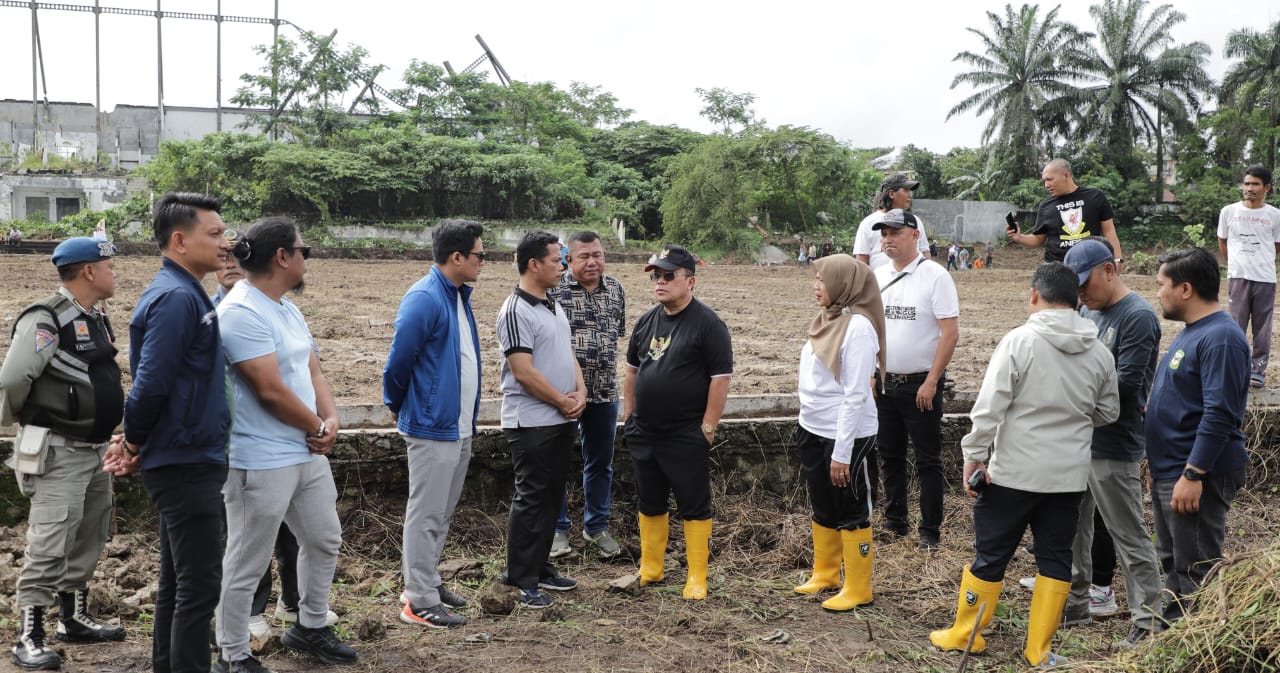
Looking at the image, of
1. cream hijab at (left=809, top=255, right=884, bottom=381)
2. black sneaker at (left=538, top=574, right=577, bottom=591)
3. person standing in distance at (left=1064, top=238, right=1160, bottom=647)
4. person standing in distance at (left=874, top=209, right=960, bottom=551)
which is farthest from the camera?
person standing in distance at (left=874, top=209, right=960, bottom=551)

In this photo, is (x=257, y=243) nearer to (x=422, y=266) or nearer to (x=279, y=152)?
(x=422, y=266)

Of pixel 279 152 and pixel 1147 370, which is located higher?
pixel 279 152

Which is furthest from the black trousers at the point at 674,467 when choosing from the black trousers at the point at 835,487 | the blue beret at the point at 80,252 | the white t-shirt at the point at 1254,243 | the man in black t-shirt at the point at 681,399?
the white t-shirt at the point at 1254,243

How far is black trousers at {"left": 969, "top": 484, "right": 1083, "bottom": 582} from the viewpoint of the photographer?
4008mm

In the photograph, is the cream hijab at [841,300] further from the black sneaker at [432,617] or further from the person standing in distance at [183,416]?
the person standing in distance at [183,416]

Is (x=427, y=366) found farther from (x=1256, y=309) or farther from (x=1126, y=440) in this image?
(x=1256, y=309)

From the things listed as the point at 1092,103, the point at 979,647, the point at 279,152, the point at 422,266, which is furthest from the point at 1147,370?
the point at 1092,103

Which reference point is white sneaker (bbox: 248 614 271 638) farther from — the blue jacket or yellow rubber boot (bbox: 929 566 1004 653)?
yellow rubber boot (bbox: 929 566 1004 653)

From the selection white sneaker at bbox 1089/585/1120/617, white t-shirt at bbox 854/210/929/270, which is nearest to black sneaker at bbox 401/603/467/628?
white sneaker at bbox 1089/585/1120/617

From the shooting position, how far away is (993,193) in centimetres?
4662

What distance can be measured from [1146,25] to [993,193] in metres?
11.6

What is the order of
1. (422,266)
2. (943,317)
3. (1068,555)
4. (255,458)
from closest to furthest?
(255,458) → (1068,555) → (943,317) → (422,266)

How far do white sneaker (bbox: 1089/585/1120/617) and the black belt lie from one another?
4.55ft

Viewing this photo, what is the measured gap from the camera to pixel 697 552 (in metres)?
4.96
